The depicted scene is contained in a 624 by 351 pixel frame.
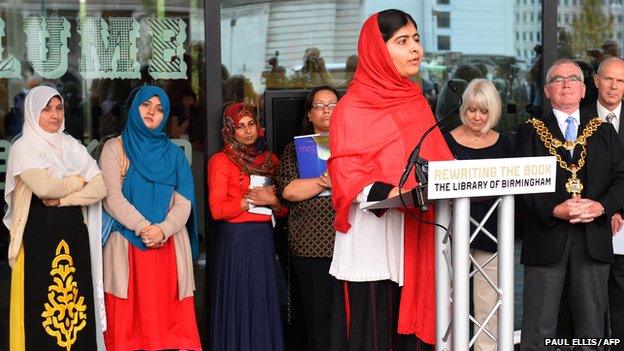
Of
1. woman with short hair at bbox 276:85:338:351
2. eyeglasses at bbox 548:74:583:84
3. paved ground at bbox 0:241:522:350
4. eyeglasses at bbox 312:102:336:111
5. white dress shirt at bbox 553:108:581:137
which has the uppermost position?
eyeglasses at bbox 548:74:583:84

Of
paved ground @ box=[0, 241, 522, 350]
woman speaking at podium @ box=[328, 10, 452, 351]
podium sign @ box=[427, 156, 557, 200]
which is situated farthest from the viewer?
paved ground @ box=[0, 241, 522, 350]

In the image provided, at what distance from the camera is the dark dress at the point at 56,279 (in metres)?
4.71

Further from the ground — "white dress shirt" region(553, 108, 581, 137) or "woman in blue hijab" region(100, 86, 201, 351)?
"white dress shirt" region(553, 108, 581, 137)

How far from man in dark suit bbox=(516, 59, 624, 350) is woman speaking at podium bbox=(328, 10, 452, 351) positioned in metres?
0.99

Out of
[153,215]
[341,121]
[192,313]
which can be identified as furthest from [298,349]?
[341,121]

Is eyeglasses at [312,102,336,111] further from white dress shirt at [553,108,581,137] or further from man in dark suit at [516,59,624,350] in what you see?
white dress shirt at [553,108,581,137]

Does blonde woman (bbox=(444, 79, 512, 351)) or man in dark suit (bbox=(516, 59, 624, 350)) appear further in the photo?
blonde woman (bbox=(444, 79, 512, 351))

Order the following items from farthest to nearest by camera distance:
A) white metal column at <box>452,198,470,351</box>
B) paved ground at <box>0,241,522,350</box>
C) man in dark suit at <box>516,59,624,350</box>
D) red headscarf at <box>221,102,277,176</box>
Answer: paved ground at <box>0,241,522,350</box> → red headscarf at <box>221,102,277,176</box> → man in dark suit at <box>516,59,624,350</box> → white metal column at <box>452,198,470,351</box>

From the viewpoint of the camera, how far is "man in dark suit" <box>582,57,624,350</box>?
16.6 ft

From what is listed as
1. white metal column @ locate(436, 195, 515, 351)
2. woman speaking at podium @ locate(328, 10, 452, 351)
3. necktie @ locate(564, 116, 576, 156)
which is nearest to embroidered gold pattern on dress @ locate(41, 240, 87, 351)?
woman speaking at podium @ locate(328, 10, 452, 351)

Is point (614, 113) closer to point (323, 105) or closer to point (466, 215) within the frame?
point (323, 105)

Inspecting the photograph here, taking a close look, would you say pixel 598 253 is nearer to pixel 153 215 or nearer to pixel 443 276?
pixel 443 276

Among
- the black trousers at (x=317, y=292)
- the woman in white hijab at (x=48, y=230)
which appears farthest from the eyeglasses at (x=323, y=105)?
the woman in white hijab at (x=48, y=230)

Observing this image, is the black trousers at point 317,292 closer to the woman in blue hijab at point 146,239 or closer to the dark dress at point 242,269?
the dark dress at point 242,269
